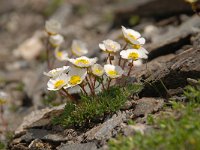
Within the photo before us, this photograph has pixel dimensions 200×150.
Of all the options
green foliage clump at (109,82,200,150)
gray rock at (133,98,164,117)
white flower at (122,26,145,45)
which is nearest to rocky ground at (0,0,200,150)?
gray rock at (133,98,164,117)

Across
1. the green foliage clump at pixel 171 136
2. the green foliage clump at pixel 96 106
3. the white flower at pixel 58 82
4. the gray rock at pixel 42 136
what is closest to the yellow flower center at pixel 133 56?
the green foliage clump at pixel 96 106

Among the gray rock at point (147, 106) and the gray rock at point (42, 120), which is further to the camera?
the gray rock at point (42, 120)

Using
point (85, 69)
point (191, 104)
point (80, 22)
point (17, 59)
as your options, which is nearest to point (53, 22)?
point (85, 69)

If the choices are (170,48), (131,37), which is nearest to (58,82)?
(131,37)

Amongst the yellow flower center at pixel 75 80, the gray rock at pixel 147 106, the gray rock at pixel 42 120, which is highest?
the yellow flower center at pixel 75 80

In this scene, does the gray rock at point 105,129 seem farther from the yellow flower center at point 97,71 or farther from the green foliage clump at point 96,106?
the yellow flower center at point 97,71

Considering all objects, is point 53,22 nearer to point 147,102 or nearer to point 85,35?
point 147,102

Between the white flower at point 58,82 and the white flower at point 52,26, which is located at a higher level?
the white flower at point 52,26

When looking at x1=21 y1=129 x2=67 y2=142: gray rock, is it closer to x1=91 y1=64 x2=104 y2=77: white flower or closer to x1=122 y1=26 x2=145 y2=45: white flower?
x1=91 y1=64 x2=104 y2=77: white flower
